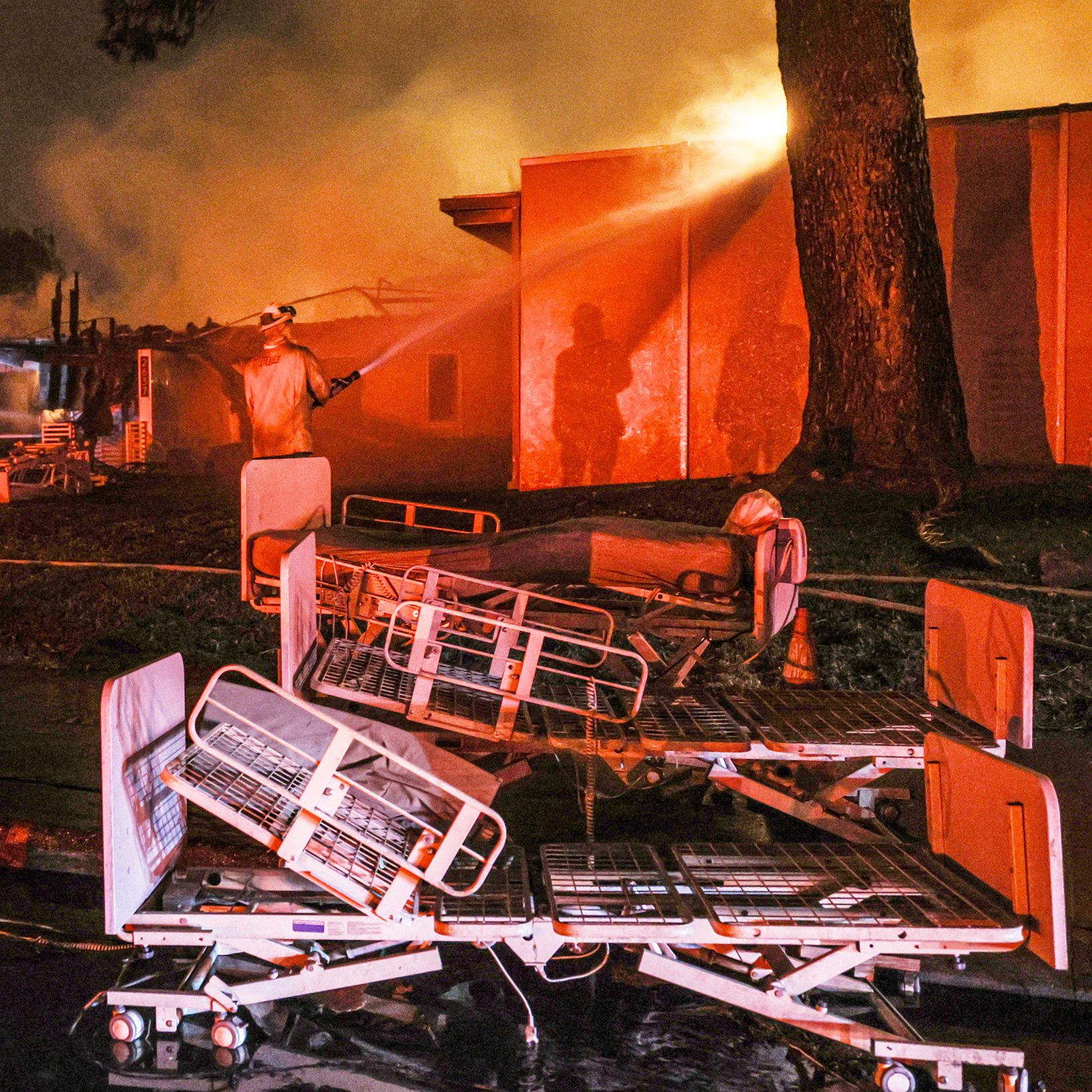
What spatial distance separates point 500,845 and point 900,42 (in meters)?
10.2

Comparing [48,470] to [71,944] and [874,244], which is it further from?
[71,944]

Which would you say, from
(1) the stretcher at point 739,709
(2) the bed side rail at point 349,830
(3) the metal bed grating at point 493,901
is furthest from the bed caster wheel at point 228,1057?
(1) the stretcher at point 739,709

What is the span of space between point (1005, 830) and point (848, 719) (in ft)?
6.60

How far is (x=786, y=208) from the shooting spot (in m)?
14.7

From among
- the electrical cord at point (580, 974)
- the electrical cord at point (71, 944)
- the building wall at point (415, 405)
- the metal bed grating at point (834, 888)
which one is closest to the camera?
the metal bed grating at point (834, 888)

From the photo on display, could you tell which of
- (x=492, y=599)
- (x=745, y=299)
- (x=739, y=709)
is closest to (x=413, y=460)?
(x=745, y=299)

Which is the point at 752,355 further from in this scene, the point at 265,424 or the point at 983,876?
the point at 983,876

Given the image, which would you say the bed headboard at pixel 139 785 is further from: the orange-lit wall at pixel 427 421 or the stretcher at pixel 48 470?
the orange-lit wall at pixel 427 421

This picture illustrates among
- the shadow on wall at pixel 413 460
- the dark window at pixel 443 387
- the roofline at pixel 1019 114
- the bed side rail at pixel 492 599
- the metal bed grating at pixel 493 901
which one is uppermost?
the roofline at pixel 1019 114

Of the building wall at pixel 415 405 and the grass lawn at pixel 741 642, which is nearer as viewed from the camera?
the grass lawn at pixel 741 642

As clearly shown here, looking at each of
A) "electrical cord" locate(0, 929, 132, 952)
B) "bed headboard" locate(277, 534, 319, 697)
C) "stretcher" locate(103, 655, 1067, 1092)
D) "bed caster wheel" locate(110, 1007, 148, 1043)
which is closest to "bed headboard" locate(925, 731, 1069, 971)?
"stretcher" locate(103, 655, 1067, 1092)

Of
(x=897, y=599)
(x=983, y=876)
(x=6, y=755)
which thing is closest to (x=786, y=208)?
(x=897, y=599)

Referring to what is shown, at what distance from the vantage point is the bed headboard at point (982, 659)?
4863mm

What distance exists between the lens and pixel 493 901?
389cm
